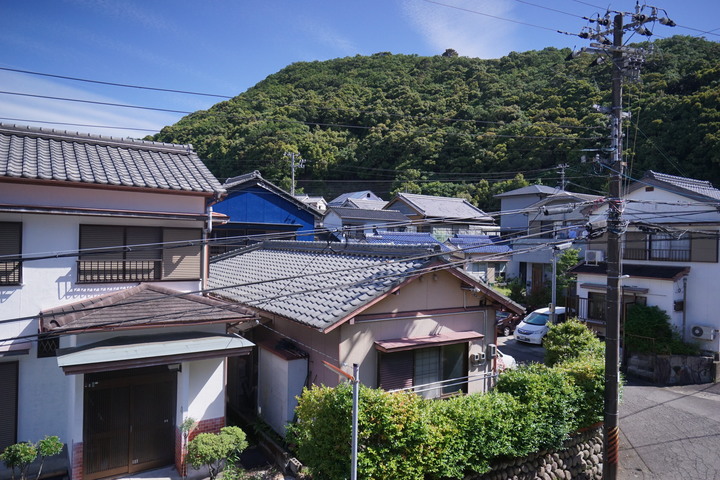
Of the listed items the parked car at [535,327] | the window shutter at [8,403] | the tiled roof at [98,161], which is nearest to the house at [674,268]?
the parked car at [535,327]

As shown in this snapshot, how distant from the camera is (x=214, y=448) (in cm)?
857

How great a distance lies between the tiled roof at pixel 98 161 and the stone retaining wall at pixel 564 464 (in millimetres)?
9369

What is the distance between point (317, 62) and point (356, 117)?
29.8 metres

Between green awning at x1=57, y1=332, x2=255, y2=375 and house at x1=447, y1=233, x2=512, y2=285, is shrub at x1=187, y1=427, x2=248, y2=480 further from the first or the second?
house at x1=447, y1=233, x2=512, y2=285

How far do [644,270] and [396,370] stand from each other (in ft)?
54.5

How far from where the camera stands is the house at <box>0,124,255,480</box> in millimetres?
8625

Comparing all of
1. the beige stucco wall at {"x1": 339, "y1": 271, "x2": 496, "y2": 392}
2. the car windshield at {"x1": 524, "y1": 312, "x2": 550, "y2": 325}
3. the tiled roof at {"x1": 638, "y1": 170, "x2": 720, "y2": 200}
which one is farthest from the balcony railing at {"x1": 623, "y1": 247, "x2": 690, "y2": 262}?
the beige stucco wall at {"x1": 339, "y1": 271, "x2": 496, "y2": 392}

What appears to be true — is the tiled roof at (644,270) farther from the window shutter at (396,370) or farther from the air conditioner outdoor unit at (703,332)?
the window shutter at (396,370)

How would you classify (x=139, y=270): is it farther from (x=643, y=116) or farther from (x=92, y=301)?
(x=643, y=116)

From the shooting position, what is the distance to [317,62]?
3339 inches

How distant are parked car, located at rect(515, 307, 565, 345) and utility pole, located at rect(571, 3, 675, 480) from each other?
523 inches

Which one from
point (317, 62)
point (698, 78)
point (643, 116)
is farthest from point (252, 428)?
point (317, 62)

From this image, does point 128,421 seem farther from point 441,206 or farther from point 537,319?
point 441,206

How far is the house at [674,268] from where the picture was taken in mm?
18781
